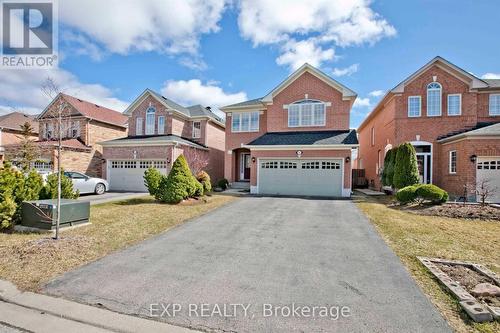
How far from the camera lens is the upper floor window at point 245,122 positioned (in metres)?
19.6

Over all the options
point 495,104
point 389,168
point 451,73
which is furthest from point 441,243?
point 495,104

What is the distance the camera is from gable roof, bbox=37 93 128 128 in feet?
70.8

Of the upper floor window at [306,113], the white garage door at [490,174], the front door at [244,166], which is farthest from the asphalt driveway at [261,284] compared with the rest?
the front door at [244,166]

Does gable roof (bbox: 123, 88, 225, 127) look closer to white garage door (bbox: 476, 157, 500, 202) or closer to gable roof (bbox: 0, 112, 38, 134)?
gable roof (bbox: 0, 112, 38, 134)

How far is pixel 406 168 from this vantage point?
1334 centimetres

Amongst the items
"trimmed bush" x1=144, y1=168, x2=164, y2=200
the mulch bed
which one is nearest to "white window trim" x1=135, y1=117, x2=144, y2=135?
"trimmed bush" x1=144, y1=168, x2=164, y2=200

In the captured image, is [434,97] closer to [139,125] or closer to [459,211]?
[459,211]

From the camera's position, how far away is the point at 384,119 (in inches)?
758

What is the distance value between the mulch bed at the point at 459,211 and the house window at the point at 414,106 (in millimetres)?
7847

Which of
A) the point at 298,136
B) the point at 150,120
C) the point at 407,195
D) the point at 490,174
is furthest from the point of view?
the point at 150,120

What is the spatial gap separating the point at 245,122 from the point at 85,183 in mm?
11719

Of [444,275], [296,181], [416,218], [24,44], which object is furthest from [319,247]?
[24,44]

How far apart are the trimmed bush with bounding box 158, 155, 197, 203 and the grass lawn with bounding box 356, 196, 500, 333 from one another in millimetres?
7956

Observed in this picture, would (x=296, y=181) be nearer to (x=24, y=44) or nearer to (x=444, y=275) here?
(x=444, y=275)
